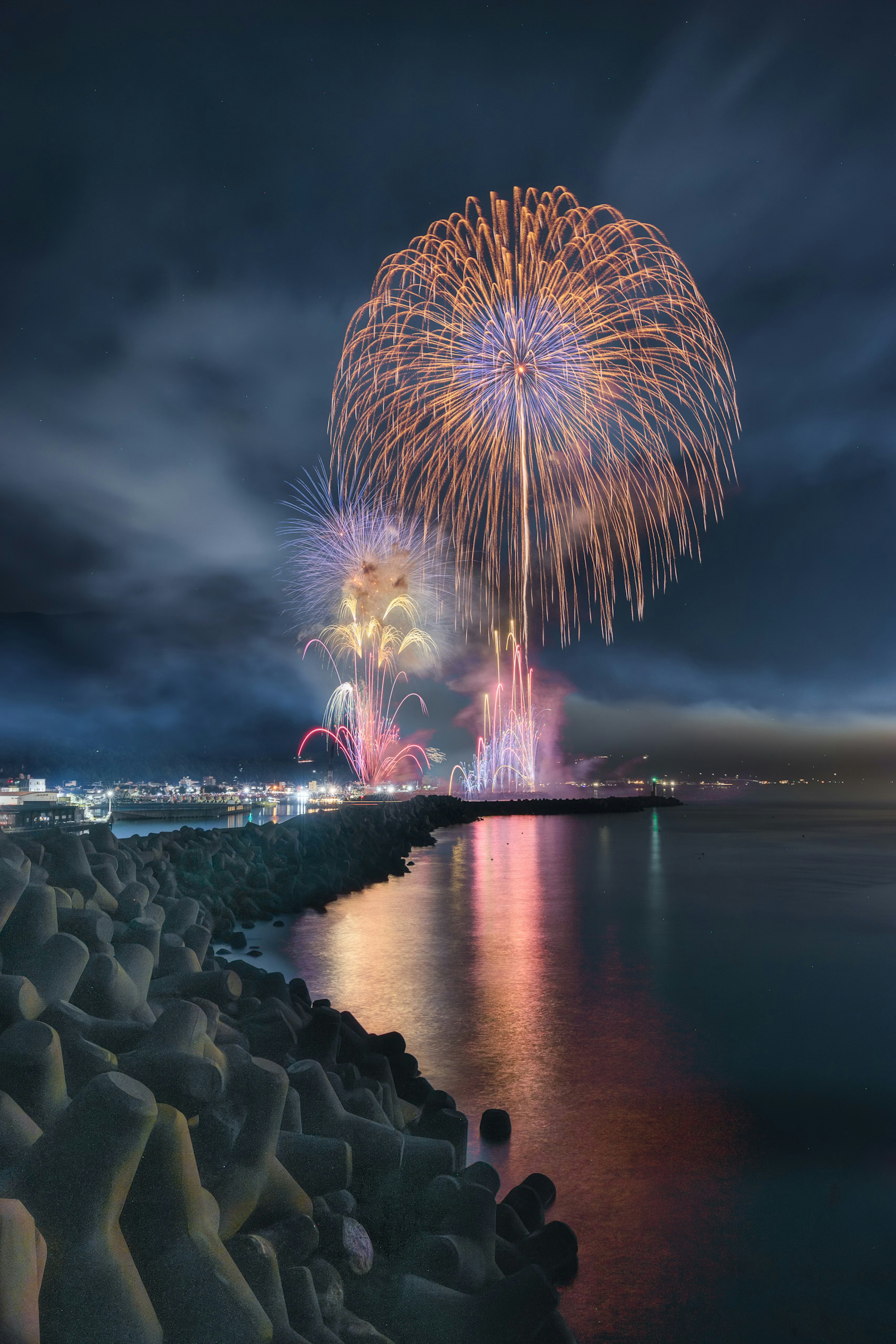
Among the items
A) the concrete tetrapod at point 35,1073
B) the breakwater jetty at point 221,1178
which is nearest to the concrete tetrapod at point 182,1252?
the breakwater jetty at point 221,1178

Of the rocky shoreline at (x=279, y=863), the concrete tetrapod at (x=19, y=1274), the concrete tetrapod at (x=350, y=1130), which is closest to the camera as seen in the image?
the concrete tetrapod at (x=19, y=1274)

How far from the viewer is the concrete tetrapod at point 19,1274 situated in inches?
79.4

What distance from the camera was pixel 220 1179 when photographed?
9.90 ft

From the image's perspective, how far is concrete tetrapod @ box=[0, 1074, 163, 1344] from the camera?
222 centimetres

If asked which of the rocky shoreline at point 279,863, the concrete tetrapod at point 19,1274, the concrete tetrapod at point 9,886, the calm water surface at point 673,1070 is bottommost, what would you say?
the calm water surface at point 673,1070

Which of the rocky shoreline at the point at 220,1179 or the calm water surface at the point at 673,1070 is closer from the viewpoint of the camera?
the rocky shoreline at the point at 220,1179

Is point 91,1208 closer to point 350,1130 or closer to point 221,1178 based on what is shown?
point 221,1178

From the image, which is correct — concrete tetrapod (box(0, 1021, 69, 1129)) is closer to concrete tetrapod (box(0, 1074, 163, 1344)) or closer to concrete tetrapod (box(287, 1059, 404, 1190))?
concrete tetrapod (box(0, 1074, 163, 1344))

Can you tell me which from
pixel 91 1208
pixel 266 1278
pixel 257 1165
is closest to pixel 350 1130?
pixel 257 1165

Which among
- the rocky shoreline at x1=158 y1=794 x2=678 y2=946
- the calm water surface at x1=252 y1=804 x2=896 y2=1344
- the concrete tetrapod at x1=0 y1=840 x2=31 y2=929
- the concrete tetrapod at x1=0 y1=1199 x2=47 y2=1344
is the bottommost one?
the calm water surface at x1=252 y1=804 x2=896 y2=1344

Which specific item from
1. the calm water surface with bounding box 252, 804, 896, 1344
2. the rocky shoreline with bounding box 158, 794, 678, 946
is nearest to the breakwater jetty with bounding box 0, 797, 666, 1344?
the calm water surface with bounding box 252, 804, 896, 1344

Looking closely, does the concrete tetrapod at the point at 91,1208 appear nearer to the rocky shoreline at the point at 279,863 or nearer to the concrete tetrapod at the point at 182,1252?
the concrete tetrapod at the point at 182,1252

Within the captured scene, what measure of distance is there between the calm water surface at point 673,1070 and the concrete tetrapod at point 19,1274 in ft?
7.80

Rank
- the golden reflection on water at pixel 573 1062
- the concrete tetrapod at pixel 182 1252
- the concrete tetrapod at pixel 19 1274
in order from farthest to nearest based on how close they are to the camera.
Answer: the golden reflection on water at pixel 573 1062, the concrete tetrapod at pixel 182 1252, the concrete tetrapod at pixel 19 1274
